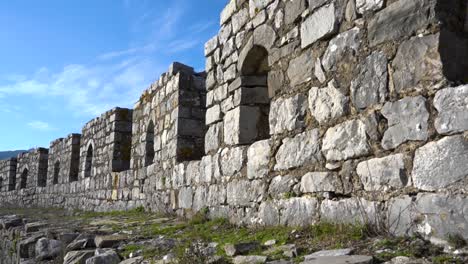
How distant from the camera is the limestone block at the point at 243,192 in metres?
4.39

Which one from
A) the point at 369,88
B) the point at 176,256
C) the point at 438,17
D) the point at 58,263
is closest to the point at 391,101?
the point at 369,88

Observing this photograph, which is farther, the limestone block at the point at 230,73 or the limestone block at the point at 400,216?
the limestone block at the point at 230,73

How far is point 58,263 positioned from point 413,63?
12.0ft

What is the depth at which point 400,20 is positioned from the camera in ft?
9.57

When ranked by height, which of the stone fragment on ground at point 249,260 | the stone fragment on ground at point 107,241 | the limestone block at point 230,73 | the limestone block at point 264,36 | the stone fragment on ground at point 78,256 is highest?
the limestone block at point 264,36

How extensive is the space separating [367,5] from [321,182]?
4.50 feet

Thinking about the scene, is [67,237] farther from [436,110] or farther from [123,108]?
[123,108]

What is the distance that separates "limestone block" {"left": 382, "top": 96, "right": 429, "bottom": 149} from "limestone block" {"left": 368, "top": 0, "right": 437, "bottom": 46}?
0.46 meters

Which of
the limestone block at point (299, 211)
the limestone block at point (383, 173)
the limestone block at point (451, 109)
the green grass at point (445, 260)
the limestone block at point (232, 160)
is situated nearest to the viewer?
the green grass at point (445, 260)

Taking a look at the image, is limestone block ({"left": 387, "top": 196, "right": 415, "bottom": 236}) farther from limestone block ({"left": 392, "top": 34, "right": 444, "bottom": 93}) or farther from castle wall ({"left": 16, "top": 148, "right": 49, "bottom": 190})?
castle wall ({"left": 16, "top": 148, "right": 49, "bottom": 190})

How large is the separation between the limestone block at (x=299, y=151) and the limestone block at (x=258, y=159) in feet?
0.65

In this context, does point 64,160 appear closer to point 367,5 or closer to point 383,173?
point 367,5

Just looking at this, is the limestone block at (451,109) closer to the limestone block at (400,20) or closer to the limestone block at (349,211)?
the limestone block at (400,20)

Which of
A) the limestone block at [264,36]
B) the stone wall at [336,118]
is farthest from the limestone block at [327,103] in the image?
the limestone block at [264,36]
